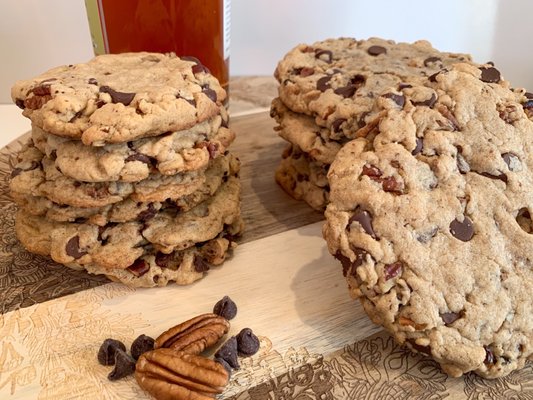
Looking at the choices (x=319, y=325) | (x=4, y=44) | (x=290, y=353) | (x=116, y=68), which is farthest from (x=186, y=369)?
(x=4, y=44)

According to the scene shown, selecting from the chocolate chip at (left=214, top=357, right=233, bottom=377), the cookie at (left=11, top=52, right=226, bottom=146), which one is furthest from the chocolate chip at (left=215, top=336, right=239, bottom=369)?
the cookie at (left=11, top=52, right=226, bottom=146)

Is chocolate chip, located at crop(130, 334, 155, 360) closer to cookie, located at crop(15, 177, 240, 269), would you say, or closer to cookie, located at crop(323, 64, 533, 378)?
cookie, located at crop(15, 177, 240, 269)

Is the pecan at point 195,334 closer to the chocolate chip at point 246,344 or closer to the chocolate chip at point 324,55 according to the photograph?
the chocolate chip at point 246,344

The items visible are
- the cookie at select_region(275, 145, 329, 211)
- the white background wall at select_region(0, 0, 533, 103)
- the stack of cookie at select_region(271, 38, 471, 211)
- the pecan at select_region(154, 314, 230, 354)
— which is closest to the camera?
the pecan at select_region(154, 314, 230, 354)

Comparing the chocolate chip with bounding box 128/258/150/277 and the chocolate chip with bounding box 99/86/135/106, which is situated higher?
the chocolate chip with bounding box 99/86/135/106

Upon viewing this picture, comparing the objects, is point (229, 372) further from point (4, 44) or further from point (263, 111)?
point (4, 44)

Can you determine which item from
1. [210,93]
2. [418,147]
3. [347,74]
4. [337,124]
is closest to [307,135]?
[337,124]

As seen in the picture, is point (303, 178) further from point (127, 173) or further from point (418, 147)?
point (127, 173)
